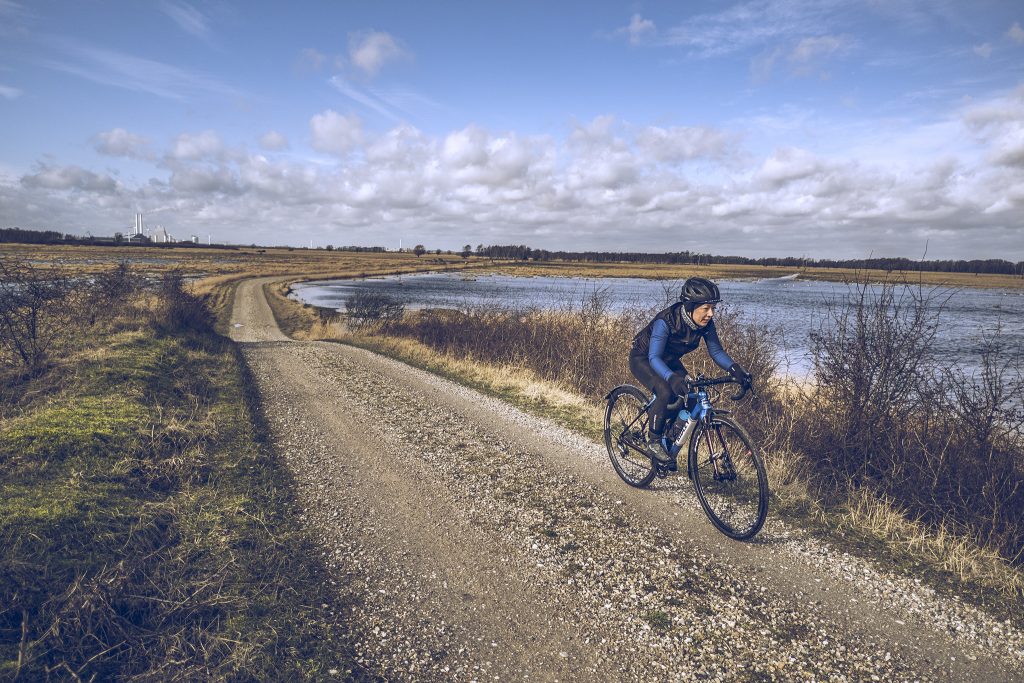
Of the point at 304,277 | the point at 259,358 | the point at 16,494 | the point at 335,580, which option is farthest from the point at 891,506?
the point at 304,277

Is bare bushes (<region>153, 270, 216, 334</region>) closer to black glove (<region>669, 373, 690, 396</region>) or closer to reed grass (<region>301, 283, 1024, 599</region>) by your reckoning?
reed grass (<region>301, 283, 1024, 599</region>)

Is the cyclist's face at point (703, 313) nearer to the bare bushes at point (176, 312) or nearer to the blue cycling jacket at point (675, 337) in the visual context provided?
the blue cycling jacket at point (675, 337)

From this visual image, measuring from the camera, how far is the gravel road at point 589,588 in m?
3.71

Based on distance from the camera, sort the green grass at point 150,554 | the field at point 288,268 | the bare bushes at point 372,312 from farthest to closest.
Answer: the field at point 288,268, the bare bushes at point 372,312, the green grass at point 150,554

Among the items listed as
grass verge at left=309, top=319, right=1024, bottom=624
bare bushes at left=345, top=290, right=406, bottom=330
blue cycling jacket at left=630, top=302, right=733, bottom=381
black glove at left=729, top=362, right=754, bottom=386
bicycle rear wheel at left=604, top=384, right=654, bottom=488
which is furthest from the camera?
bare bushes at left=345, top=290, right=406, bottom=330

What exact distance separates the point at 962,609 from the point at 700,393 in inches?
108

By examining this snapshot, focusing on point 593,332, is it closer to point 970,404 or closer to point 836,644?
point 970,404

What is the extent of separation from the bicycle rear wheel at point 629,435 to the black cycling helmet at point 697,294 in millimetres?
1533

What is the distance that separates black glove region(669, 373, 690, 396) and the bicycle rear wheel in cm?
103

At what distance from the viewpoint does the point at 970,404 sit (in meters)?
6.67

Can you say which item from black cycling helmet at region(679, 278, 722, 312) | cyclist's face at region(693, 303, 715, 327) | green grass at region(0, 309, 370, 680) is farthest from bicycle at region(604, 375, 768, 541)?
green grass at region(0, 309, 370, 680)

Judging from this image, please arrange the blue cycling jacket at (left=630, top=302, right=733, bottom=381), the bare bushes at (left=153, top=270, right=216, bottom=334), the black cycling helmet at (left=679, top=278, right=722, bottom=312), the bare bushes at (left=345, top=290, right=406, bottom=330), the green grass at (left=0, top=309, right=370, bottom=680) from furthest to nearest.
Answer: the bare bushes at (left=345, top=290, right=406, bottom=330)
the bare bushes at (left=153, top=270, right=216, bottom=334)
the blue cycling jacket at (left=630, top=302, right=733, bottom=381)
the black cycling helmet at (left=679, top=278, right=722, bottom=312)
the green grass at (left=0, top=309, right=370, bottom=680)

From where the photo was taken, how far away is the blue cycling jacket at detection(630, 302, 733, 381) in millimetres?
5781

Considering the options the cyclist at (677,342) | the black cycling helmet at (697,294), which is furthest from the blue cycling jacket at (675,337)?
the black cycling helmet at (697,294)
